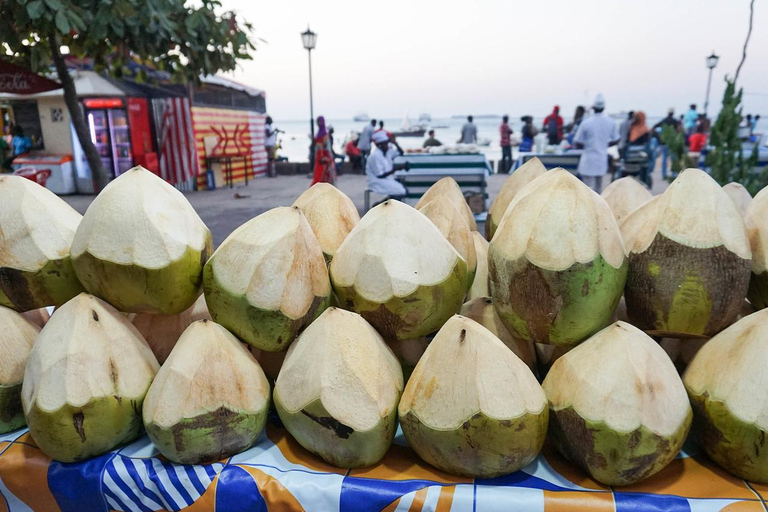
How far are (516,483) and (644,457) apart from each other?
0.24 m

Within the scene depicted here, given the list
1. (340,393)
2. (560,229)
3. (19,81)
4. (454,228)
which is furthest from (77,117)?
(560,229)

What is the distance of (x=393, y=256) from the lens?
1136 mm

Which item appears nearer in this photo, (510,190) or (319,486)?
(319,486)

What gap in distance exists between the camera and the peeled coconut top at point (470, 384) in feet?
3.14

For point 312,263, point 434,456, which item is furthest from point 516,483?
point 312,263

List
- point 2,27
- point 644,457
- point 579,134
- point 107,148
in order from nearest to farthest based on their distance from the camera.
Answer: point 644,457 → point 2,27 → point 579,134 → point 107,148

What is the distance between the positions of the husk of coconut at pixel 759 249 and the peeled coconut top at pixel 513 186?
1.89ft

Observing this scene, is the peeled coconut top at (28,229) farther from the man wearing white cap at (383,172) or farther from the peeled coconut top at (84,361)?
the man wearing white cap at (383,172)

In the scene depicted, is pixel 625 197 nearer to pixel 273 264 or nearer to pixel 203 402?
pixel 273 264

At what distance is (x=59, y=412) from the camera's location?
3.37 feet

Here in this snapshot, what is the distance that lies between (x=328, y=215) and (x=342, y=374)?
21.8 inches

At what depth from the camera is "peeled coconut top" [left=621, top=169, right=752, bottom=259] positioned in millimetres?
1055

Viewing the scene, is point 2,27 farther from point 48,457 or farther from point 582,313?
point 582,313

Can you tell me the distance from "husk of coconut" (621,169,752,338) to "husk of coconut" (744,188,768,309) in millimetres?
86
